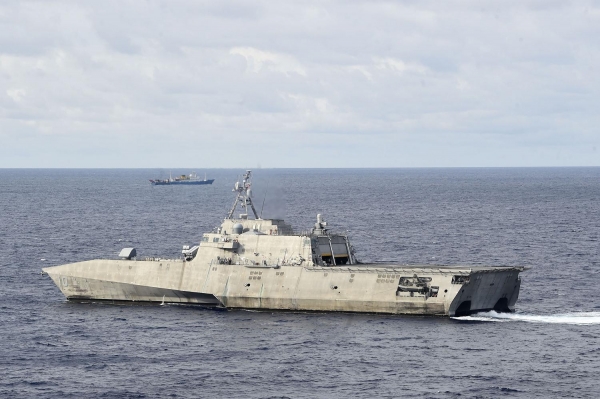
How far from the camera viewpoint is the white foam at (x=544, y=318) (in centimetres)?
5938

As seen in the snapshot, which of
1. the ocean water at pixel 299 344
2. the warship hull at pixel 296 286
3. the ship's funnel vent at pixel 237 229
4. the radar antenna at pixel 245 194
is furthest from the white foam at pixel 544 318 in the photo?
the radar antenna at pixel 245 194

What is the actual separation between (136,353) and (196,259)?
1554 centimetres

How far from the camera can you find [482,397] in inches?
1727

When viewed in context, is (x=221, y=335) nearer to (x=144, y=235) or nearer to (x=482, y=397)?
(x=482, y=397)

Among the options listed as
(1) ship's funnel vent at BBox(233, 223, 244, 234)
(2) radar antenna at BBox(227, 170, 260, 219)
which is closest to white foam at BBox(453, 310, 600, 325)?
(1) ship's funnel vent at BBox(233, 223, 244, 234)

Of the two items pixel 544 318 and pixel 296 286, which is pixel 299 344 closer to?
pixel 296 286

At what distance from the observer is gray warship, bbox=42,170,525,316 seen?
6022 centimetres

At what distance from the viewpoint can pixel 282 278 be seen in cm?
6359

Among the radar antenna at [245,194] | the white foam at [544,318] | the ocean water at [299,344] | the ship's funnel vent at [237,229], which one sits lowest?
the ocean water at [299,344]

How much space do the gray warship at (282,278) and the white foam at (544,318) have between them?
75 centimetres

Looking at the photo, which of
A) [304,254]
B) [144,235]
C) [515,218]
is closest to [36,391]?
[304,254]

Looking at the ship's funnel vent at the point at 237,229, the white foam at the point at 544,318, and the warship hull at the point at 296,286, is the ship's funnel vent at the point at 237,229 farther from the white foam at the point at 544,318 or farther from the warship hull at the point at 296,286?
the white foam at the point at 544,318

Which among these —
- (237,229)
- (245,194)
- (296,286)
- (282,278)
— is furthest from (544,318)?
(245,194)

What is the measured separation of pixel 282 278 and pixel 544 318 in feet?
56.5
